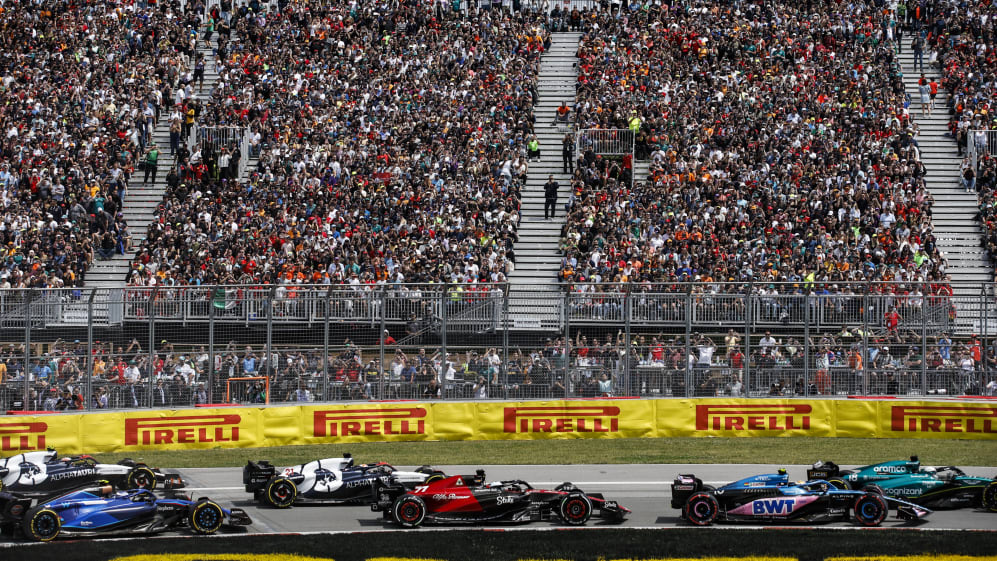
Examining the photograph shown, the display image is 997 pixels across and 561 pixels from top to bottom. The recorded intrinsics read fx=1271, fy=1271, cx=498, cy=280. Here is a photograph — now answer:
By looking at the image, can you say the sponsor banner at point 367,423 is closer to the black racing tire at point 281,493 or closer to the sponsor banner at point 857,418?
the black racing tire at point 281,493

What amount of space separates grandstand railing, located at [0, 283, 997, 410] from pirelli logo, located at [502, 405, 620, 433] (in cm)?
33

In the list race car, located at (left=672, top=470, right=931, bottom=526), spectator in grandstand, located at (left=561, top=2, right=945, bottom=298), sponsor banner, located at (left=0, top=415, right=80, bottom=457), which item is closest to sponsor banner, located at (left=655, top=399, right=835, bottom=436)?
spectator in grandstand, located at (left=561, top=2, right=945, bottom=298)

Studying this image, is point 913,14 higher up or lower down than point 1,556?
higher up

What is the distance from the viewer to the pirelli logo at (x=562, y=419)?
85.3 ft

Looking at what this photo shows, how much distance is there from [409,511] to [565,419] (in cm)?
874

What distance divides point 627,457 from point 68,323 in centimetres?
1083

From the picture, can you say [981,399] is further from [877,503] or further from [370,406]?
[370,406]

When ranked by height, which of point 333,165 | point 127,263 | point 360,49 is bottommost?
point 127,263

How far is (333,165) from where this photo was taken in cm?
3991

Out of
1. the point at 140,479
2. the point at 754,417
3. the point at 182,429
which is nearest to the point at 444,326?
the point at 182,429

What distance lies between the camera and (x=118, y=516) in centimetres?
1722

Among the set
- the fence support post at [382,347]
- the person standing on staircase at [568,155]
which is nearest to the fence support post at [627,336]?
the fence support post at [382,347]

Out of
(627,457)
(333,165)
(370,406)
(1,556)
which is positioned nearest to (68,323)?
(370,406)

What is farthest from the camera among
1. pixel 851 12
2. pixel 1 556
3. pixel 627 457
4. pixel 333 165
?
pixel 851 12
